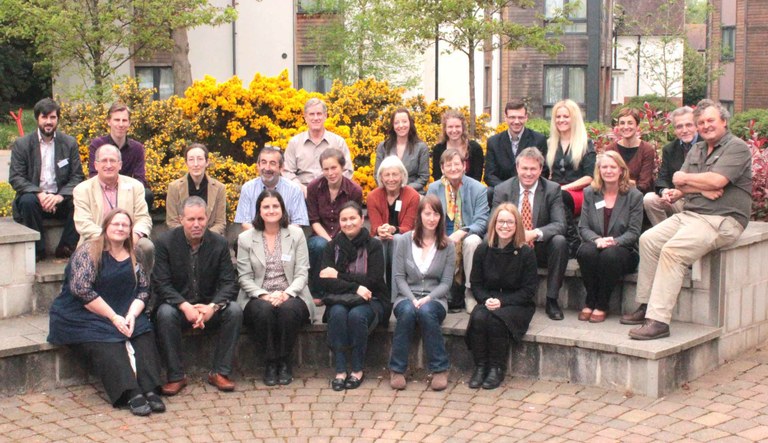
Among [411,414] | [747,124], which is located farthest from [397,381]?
[747,124]

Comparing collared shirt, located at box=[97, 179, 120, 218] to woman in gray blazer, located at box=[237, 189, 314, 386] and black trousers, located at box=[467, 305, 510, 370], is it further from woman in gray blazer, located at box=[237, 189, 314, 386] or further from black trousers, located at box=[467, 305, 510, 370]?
black trousers, located at box=[467, 305, 510, 370]

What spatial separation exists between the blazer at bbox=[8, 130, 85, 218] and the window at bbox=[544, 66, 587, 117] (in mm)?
30384

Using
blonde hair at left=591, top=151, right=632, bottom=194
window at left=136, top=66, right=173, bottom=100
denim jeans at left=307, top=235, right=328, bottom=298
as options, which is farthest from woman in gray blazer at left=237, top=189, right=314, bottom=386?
window at left=136, top=66, right=173, bottom=100

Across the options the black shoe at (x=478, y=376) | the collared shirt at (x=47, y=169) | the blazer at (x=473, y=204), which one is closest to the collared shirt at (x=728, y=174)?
the blazer at (x=473, y=204)

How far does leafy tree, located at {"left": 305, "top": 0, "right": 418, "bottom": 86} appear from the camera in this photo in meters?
24.7

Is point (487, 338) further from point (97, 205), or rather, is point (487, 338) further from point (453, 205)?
point (97, 205)

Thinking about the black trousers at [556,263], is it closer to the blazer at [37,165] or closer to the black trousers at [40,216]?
the black trousers at [40,216]

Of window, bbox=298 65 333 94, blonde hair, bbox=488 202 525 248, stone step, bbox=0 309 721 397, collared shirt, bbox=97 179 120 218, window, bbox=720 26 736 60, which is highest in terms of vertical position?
window, bbox=720 26 736 60

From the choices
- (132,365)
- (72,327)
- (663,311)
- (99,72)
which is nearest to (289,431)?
(132,365)

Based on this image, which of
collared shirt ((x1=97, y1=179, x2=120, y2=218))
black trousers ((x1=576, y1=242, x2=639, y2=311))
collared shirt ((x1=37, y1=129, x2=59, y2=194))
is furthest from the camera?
collared shirt ((x1=37, y1=129, x2=59, y2=194))

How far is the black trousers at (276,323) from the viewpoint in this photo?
7.71 meters

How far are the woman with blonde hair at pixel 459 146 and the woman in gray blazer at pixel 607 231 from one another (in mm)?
1502

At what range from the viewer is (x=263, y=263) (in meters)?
7.93

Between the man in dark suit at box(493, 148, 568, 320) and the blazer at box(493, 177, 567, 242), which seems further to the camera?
the blazer at box(493, 177, 567, 242)
